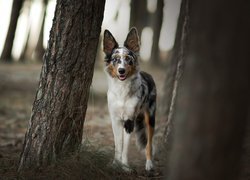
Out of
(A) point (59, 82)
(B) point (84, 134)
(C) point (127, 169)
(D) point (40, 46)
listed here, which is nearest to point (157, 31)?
(D) point (40, 46)

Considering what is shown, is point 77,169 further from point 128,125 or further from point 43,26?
point 43,26

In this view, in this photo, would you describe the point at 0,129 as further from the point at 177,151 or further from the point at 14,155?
the point at 177,151

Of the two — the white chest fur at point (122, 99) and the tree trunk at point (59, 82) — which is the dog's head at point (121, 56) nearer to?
the white chest fur at point (122, 99)

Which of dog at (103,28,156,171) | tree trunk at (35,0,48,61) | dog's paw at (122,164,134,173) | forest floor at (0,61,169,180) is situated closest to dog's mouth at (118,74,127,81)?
dog at (103,28,156,171)

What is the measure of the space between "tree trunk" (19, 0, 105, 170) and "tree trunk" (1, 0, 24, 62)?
18.2m

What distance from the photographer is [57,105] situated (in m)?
5.84

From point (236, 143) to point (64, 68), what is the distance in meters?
3.11

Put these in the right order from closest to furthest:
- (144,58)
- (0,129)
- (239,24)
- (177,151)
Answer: (239,24)
(177,151)
(0,129)
(144,58)

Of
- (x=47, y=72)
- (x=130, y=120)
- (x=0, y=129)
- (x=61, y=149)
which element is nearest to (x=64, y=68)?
(x=47, y=72)

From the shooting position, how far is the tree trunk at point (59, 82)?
19.1 feet

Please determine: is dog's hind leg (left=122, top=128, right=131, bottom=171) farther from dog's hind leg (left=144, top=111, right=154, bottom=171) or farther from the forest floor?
dog's hind leg (left=144, top=111, right=154, bottom=171)

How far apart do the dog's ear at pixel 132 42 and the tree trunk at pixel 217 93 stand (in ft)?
12.9

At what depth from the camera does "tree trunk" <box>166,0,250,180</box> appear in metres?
3.22

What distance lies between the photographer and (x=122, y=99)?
7.00 meters
